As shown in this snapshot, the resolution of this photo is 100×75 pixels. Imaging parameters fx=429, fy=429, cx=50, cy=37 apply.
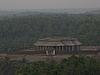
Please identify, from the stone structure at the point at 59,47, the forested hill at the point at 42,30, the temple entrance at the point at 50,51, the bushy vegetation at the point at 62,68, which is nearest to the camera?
the bushy vegetation at the point at 62,68

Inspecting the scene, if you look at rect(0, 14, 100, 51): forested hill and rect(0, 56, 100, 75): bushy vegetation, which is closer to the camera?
rect(0, 56, 100, 75): bushy vegetation

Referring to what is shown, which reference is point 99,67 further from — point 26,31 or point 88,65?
point 26,31

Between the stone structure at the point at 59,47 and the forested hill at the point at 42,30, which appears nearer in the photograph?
the stone structure at the point at 59,47

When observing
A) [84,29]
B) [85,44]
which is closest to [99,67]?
[85,44]

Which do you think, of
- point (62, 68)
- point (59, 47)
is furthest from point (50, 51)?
point (62, 68)

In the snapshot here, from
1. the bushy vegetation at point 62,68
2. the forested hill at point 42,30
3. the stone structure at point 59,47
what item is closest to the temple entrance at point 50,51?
the stone structure at point 59,47

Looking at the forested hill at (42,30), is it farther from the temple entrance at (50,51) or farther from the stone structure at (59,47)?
the temple entrance at (50,51)

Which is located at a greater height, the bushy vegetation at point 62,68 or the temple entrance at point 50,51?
the bushy vegetation at point 62,68

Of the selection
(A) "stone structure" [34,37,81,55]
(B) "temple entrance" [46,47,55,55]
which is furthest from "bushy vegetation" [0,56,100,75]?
(A) "stone structure" [34,37,81,55]

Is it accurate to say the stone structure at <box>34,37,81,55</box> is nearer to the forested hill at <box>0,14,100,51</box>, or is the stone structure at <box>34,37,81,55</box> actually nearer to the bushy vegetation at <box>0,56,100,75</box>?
the bushy vegetation at <box>0,56,100,75</box>

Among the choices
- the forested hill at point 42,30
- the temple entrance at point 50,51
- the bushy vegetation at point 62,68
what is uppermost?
the bushy vegetation at point 62,68

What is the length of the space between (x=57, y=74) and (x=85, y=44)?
14347 millimetres

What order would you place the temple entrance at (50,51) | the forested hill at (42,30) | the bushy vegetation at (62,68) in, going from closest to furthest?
1. the bushy vegetation at (62,68)
2. the temple entrance at (50,51)
3. the forested hill at (42,30)

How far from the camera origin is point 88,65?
22.5 metres
